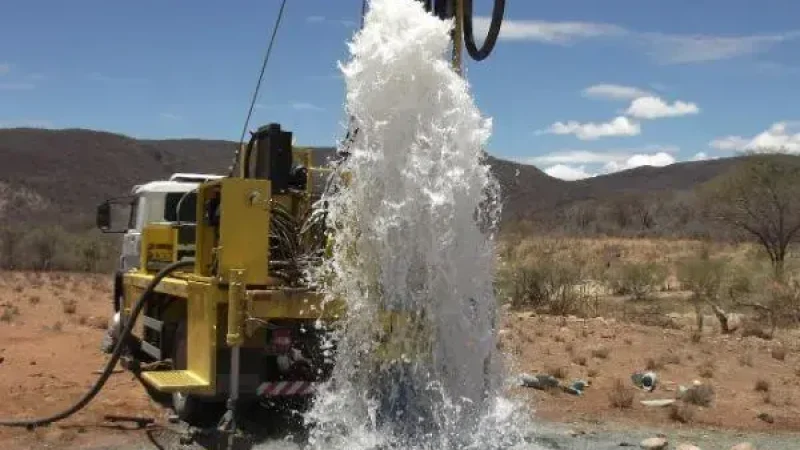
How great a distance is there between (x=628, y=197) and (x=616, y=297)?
2364 inches

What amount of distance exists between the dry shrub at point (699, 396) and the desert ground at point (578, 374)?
2 cm

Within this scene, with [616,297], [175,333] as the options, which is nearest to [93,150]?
[616,297]

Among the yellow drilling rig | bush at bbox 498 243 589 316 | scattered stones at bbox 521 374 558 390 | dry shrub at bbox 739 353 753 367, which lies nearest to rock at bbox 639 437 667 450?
scattered stones at bbox 521 374 558 390

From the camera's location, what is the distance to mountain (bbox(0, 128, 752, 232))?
7419 centimetres

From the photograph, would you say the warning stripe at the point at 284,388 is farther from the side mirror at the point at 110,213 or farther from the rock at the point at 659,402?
the side mirror at the point at 110,213

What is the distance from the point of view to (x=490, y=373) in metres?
8.86

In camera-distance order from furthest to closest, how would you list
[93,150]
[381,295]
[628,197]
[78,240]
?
[628,197] → [93,150] → [78,240] → [381,295]

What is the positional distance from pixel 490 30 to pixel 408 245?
2.52 metres

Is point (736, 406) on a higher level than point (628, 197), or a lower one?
lower

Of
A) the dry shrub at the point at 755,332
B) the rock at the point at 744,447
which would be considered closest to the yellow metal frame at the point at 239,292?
the rock at the point at 744,447

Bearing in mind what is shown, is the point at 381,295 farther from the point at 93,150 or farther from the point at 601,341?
the point at 93,150

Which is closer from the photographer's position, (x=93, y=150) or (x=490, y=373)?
(x=490, y=373)

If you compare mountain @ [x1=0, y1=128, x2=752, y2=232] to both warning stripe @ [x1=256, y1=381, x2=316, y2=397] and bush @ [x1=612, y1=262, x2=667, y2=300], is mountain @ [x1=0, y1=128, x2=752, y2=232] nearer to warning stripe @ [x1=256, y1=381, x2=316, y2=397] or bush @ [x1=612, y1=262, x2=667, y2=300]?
bush @ [x1=612, y1=262, x2=667, y2=300]

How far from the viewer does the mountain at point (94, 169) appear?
74.2 m
